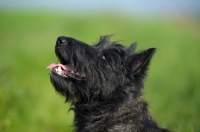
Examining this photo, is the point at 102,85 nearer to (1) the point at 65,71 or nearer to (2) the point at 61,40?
(1) the point at 65,71

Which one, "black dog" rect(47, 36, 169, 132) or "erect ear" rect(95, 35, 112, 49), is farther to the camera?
"erect ear" rect(95, 35, 112, 49)

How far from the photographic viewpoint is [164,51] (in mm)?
23297

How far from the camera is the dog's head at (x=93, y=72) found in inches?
249

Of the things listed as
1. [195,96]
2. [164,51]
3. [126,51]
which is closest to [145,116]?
[126,51]

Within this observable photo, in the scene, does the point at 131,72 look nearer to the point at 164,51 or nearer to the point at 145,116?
the point at 145,116

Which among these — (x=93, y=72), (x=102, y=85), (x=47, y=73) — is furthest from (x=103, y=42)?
(x=47, y=73)

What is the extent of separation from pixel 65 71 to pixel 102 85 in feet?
1.91

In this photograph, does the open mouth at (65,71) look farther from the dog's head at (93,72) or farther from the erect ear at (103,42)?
the erect ear at (103,42)

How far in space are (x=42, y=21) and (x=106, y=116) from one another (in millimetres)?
27027

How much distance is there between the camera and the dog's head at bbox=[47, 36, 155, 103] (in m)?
6.31

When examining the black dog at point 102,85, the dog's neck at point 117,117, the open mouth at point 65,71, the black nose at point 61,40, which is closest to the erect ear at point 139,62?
the black dog at point 102,85

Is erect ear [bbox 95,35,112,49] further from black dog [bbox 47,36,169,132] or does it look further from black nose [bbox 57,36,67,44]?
black nose [bbox 57,36,67,44]

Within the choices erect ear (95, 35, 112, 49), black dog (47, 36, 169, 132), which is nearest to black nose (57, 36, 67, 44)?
black dog (47, 36, 169, 132)

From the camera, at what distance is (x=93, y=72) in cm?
640
